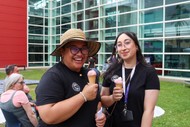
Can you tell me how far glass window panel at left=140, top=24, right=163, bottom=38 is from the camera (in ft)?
57.7

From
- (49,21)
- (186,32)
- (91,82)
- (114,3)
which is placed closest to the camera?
(91,82)

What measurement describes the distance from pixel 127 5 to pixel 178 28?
17.6 ft

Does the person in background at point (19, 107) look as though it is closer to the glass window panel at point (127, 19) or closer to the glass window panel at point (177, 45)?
the glass window panel at point (177, 45)

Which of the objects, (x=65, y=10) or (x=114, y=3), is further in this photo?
(x=65, y=10)

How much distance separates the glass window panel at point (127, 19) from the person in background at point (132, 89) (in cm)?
1740

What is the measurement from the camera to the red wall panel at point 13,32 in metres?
28.0

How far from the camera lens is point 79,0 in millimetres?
25828

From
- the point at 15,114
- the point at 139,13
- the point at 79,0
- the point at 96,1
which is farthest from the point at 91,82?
the point at 79,0

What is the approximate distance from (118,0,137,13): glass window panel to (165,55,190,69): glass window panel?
201 inches

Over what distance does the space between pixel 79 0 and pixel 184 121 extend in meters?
21.2

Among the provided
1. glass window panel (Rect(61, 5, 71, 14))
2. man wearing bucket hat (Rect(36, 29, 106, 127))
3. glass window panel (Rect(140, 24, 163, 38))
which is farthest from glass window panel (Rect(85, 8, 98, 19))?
man wearing bucket hat (Rect(36, 29, 106, 127))

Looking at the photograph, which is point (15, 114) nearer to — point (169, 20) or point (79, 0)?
point (169, 20)

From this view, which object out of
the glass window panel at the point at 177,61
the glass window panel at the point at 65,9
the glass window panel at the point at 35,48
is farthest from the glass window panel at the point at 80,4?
the glass window panel at the point at 177,61

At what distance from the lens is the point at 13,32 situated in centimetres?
2897
